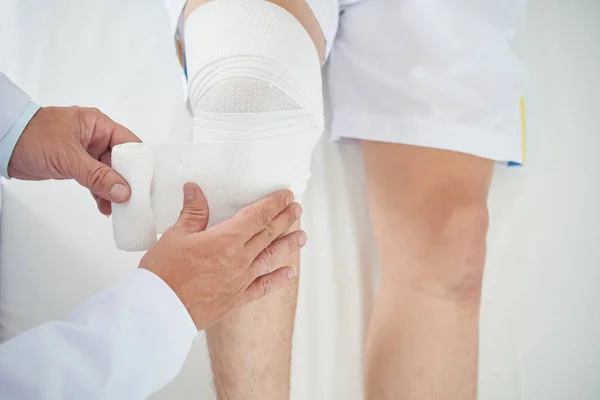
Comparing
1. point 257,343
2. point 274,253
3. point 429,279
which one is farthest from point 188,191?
point 429,279

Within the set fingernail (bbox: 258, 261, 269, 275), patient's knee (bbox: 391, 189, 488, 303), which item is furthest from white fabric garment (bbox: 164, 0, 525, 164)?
fingernail (bbox: 258, 261, 269, 275)

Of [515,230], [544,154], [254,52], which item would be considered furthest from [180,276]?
[544,154]

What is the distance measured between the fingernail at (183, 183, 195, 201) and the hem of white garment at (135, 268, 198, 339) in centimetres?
13

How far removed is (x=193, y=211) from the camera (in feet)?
2.22

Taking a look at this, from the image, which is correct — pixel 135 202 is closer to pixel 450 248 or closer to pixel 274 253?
pixel 274 253

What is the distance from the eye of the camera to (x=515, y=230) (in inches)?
43.8

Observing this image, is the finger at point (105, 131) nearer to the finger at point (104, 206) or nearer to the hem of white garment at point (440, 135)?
the finger at point (104, 206)

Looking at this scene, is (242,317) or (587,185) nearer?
(242,317)

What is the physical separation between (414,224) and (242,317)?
0.33 meters

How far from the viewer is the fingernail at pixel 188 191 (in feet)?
2.29

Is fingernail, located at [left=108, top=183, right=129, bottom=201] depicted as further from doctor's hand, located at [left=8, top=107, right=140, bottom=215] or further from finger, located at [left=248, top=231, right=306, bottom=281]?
finger, located at [left=248, top=231, right=306, bottom=281]

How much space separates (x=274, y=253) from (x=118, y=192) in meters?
0.21

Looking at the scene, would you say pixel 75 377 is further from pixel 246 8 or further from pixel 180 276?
pixel 246 8

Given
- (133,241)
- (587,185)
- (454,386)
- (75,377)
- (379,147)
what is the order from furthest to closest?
(587,185) < (379,147) < (454,386) < (133,241) < (75,377)
